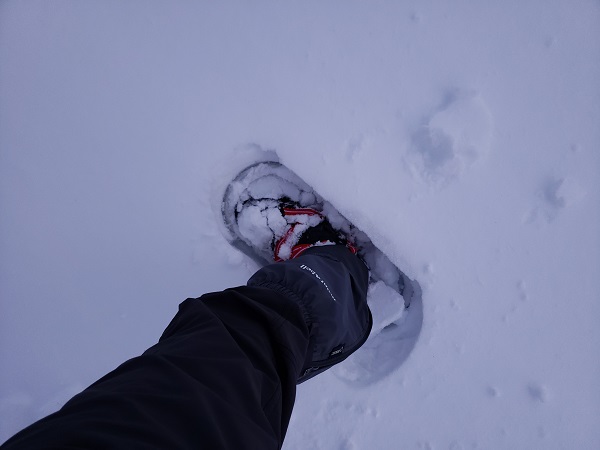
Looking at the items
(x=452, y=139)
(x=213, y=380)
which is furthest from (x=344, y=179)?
(x=213, y=380)

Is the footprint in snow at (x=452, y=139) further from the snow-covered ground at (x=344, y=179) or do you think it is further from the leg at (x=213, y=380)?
the leg at (x=213, y=380)

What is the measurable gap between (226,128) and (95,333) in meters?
0.87

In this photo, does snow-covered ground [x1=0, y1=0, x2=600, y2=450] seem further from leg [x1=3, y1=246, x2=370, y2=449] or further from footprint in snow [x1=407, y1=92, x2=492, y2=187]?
leg [x1=3, y1=246, x2=370, y2=449]

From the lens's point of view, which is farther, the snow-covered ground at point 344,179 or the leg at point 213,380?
the snow-covered ground at point 344,179

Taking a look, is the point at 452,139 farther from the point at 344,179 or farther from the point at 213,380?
the point at 213,380

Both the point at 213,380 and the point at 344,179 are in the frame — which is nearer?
the point at 213,380

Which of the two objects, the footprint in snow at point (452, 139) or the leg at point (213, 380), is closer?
the leg at point (213, 380)

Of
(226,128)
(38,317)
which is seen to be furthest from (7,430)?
(226,128)

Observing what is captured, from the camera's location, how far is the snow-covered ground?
1.14 metres

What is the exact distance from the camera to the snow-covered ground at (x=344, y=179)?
1.14 meters

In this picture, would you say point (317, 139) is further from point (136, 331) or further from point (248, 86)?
point (136, 331)

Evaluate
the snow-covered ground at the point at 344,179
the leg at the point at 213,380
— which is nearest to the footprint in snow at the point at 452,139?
the snow-covered ground at the point at 344,179

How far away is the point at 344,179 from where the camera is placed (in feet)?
4.00

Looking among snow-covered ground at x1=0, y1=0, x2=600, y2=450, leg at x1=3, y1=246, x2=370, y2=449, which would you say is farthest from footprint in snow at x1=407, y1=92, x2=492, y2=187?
leg at x1=3, y1=246, x2=370, y2=449
